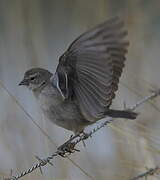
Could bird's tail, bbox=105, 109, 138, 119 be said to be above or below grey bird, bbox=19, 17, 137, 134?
below

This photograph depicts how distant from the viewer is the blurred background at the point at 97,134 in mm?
4512

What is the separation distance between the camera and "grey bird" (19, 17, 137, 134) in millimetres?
3375

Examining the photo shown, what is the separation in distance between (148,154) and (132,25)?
3.72 feet

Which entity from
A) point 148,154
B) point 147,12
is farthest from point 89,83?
point 147,12

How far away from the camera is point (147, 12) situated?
19.1 ft

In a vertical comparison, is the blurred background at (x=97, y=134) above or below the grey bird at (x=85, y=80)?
below

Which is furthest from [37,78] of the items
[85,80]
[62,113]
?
[85,80]

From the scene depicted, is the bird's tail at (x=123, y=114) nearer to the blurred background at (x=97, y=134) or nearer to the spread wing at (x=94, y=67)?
the spread wing at (x=94, y=67)

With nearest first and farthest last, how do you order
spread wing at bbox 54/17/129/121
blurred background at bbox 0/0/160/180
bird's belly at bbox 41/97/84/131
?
1. spread wing at bbox 54/17/129/121
2. bird's belly at bbox 41/97/84/131
3. blurred background at bbox 0/0/160/180

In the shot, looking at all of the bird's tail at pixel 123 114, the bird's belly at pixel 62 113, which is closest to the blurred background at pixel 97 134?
the bird's belly at pixel 62 113

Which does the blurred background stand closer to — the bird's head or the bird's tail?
the bird's head

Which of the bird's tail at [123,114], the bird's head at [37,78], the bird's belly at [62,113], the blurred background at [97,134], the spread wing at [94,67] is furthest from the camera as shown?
the blurred background at [97,134]

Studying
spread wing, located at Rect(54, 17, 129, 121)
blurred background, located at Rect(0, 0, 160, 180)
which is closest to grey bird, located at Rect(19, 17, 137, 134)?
spread wing, located at Rect(54, 17, 129, 121)

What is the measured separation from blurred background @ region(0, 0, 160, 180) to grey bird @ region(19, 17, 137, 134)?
326mm
